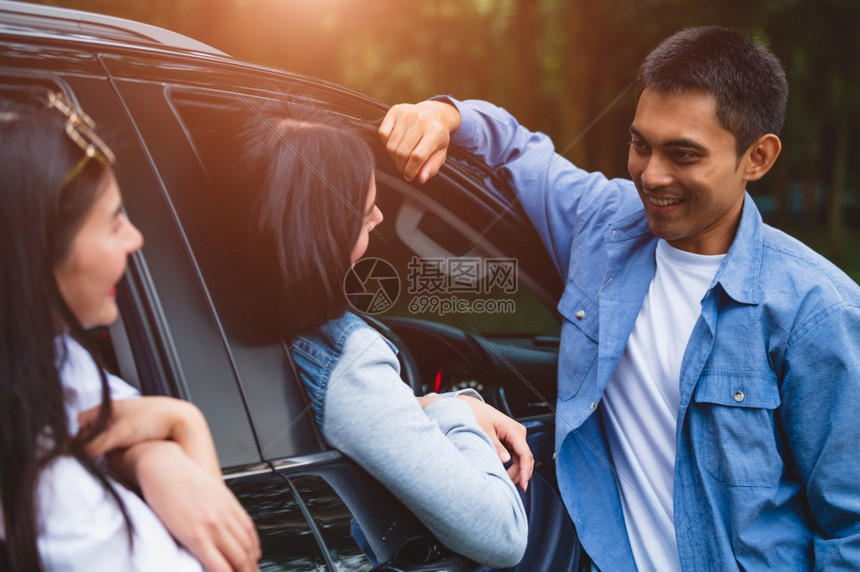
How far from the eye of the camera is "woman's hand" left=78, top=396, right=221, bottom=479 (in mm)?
908

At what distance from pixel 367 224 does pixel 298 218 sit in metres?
0.16

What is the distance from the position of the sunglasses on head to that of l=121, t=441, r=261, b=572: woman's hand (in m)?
0.34

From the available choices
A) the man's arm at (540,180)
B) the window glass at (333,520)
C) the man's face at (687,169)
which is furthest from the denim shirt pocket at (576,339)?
the window glass at (333,520)

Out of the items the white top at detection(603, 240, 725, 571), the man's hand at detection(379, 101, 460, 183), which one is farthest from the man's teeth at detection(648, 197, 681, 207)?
the man's hand at detection(379, 101, 460, 183)

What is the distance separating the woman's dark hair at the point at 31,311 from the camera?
830mm

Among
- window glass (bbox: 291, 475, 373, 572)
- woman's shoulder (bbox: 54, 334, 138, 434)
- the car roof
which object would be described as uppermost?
the car roof

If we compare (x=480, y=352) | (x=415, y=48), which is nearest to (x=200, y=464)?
(x=480, y=352)

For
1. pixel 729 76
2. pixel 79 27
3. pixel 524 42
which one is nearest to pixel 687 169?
pixel 729 76

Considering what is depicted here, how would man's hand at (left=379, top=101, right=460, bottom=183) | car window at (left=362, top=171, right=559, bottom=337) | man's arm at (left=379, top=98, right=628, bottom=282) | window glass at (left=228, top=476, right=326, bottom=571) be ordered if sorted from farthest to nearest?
man's arm at (left=379, top=98, right=628, bottom=282)
car window at (left=362, top=171, right=559, bottom=337)
man's hand at (left=379, top=101, right=460, bottom=183)
window glass at (left=228, top=476, right=326, bottom=571)

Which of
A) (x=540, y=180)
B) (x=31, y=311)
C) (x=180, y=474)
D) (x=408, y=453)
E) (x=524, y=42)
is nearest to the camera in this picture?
(x=31, y=311)

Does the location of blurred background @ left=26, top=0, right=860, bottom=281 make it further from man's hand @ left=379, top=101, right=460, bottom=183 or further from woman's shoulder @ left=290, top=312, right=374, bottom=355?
woman's shoulder @ left=290, top=312, right=374, bottom=355

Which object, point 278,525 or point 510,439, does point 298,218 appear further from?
point 510,439

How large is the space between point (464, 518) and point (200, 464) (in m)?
0.45

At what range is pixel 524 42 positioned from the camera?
7.23 m
